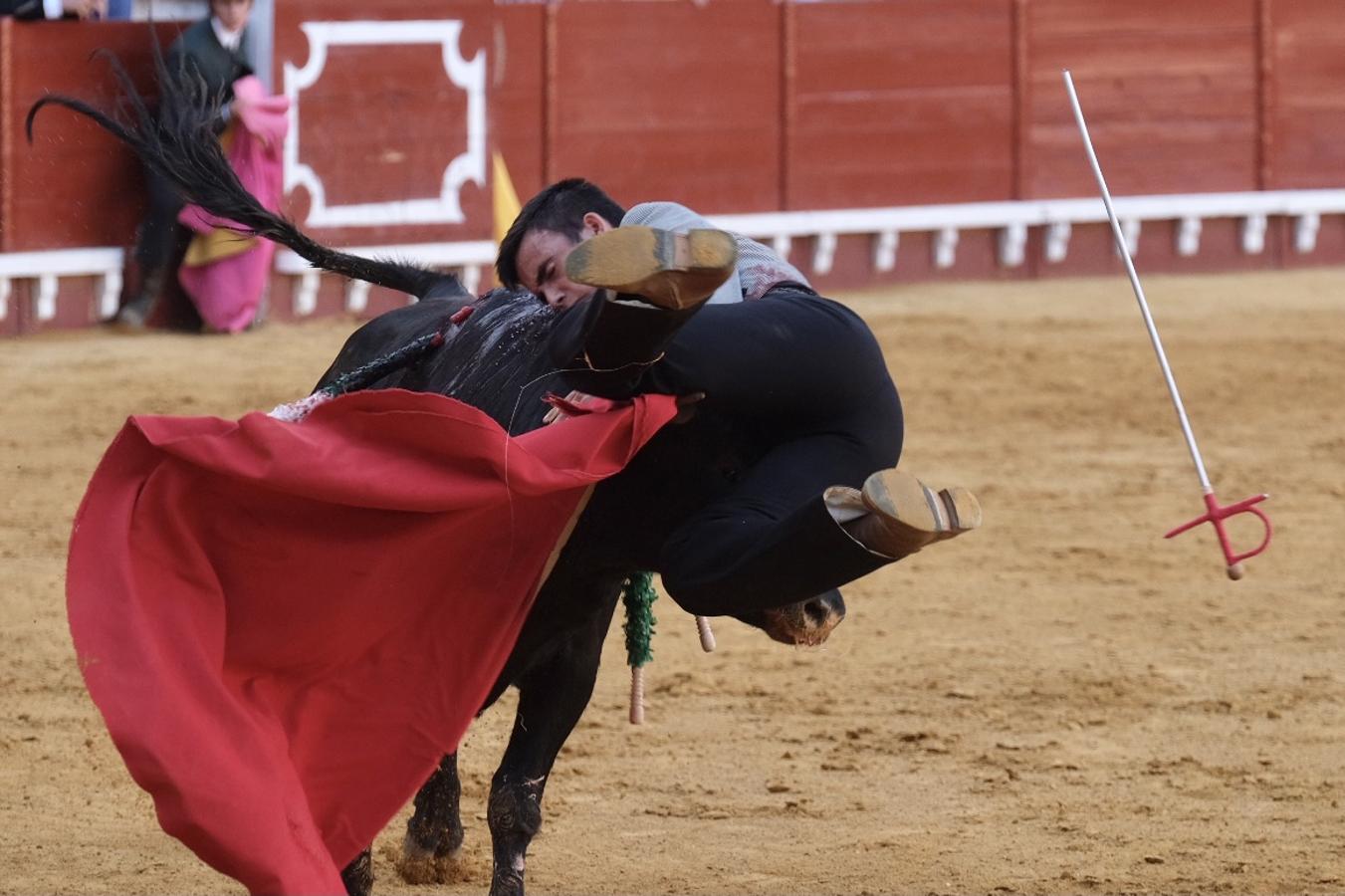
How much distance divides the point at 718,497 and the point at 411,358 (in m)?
0.72

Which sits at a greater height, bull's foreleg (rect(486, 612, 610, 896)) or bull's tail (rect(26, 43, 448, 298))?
bull's tail (rect(26, 43, 448, 298))

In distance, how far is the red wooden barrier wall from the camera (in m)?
8.41

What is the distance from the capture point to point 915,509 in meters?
2.47

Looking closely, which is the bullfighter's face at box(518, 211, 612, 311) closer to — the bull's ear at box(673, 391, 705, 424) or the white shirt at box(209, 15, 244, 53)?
the bull's ear at box(673, 391, 705, 424)

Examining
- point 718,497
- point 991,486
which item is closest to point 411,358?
point 718,497

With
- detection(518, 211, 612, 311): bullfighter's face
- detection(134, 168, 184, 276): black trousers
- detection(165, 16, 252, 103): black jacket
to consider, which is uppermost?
detection(165, 16, 252, 103): black jacket

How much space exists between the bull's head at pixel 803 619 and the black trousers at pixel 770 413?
0.09 m

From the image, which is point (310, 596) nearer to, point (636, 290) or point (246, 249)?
point (636, 290)

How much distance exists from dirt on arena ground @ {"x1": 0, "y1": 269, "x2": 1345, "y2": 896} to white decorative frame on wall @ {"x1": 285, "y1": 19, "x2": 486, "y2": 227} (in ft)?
3.66

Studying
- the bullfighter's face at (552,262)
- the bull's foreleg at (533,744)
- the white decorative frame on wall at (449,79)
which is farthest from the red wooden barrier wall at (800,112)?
the bullfighter's face at (552,262)

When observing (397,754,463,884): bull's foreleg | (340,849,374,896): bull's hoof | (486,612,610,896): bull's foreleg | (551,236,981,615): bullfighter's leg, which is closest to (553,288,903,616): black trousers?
(551,236,981,615): bullfighter's leg

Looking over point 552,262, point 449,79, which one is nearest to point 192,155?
point 552,262

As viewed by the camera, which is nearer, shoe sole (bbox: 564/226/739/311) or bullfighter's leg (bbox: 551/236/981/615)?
shoe sole (bbox: 564/226/739/311)

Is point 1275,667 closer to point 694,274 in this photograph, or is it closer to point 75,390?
point 694,274
